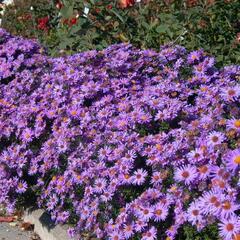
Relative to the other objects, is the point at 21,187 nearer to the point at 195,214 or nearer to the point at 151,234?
the point at 151,234

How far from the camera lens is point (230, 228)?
2.43 m

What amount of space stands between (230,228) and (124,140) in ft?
3.71

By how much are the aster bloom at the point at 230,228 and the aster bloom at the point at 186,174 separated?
33 centimetres

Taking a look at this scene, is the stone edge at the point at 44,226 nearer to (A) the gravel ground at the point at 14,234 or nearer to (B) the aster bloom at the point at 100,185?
(A) the gravel ground at the point at 14,234

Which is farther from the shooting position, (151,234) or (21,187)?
(21,187)

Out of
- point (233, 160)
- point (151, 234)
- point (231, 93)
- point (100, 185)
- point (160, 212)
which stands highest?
point (231, 93)

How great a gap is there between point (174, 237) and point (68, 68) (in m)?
2.01

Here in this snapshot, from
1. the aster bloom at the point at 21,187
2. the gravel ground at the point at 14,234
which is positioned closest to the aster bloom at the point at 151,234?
the aster bloom at the point at 21,187

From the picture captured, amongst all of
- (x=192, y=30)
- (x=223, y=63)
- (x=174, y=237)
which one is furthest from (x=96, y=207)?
(x=192, y=30)

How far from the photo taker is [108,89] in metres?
4.18

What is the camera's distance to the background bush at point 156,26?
5.40m

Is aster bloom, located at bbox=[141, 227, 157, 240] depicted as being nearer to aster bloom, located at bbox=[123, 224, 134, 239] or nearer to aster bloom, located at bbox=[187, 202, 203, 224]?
aster bloom, located at bbox=[123, 224, 134, 239]

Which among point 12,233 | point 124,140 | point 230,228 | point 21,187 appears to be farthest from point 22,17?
point 230,228

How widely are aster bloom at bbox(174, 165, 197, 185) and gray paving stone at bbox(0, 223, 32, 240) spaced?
199 cm
